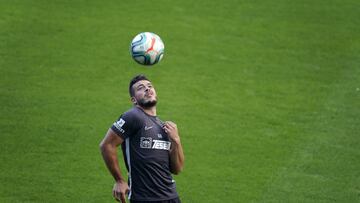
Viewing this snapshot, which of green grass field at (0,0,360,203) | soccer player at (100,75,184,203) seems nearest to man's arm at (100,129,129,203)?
soccer player at (100,75,184,203)

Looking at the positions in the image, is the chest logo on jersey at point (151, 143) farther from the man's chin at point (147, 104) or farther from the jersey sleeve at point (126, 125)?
the man's chin at point (147, 104)

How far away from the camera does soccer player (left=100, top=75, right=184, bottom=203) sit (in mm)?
8375

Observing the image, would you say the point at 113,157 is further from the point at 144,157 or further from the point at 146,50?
the point at 146,50

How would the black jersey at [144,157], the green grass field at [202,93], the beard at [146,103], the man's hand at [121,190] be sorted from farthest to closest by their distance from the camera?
the green grass field at [202,93] < the beard at [146,103] < the black jersey at [144,157] < the man's hand at [121,190]

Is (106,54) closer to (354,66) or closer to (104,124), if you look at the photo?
(104,124)

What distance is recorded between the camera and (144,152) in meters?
8.47

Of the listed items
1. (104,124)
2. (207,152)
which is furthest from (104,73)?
(207,152)

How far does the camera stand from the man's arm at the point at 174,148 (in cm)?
851

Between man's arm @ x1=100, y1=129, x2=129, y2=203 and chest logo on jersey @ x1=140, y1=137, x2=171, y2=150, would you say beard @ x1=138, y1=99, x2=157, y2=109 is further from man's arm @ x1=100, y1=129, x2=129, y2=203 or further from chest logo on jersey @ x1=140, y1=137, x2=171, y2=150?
man's arm @ x1=100, y1=129, x2=129, y2=203

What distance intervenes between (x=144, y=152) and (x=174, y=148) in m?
0.34

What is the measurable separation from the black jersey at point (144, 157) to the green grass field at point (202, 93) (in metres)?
2.48

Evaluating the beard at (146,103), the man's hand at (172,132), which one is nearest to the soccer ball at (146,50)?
the beard at (146,103)

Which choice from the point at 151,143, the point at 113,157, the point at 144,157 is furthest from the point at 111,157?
the point at 151,143

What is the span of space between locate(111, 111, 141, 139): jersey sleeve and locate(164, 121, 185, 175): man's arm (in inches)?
13.6
